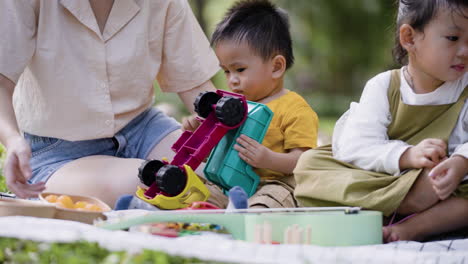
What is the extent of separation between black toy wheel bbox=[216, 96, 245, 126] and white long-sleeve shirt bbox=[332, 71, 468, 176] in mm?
388

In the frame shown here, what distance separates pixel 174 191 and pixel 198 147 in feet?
0.74

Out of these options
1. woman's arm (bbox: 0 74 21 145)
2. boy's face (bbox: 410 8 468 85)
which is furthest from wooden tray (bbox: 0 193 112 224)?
boy's face (bbox: 410 8 468 85)

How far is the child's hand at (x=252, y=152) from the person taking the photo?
2.71 meters

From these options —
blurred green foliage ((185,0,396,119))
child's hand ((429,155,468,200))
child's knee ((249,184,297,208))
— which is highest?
child's hand ((429,155,468,200))

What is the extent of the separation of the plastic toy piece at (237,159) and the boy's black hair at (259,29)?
0.41 metres

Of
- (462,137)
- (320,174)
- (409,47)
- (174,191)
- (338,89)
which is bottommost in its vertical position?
(338,89)

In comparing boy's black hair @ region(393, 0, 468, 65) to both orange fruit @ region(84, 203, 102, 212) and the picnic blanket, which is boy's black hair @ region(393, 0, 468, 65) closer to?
the picnic blanket

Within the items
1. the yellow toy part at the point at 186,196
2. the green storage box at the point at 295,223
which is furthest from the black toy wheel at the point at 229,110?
the green storage box at the point at 295,223

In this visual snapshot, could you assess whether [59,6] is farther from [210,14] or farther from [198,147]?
[210,14]

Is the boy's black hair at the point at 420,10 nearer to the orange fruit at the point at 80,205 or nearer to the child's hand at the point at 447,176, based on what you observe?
the child's hand at the point at 447,176

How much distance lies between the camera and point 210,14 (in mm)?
15508

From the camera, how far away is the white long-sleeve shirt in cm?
237

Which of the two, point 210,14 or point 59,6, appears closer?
point 59,6

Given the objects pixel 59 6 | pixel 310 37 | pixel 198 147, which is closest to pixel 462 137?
pixel 198 147
